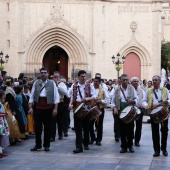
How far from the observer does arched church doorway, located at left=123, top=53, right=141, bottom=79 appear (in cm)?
4412

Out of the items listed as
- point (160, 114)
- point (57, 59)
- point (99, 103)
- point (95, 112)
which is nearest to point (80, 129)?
point (95, 112)

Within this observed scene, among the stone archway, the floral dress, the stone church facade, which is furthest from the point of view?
the stone archway

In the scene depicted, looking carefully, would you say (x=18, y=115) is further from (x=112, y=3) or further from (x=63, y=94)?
(x=112, y=3)

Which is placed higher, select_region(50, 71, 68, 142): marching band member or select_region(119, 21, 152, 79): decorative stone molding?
select_region(119, 21, 152, 79): decorative stone molding

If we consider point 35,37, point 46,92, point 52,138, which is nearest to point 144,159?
point 46,92

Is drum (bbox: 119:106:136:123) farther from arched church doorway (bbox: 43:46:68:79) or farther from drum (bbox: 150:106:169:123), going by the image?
arched church doorway (bbox: 43:46:68:79)

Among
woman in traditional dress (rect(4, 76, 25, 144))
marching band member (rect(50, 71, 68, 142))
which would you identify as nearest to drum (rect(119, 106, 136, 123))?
woman in traditional dress (rect(4, 76, 25, 144))

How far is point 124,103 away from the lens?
12734 millimetres

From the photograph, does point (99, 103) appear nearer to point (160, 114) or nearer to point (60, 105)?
point (60, 105)

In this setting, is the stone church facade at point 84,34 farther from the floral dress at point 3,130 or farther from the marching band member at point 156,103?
the marching band member at point 156,103

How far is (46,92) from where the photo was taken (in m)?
12.4

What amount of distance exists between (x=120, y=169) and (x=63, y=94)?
520 centimetres

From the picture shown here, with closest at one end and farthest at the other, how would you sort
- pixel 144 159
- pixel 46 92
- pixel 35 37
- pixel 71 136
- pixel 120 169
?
Result: 1. pixel 120 169
2. pixel 144 159
3. pixel 46 92
4. pixel 71 136
5. pixel 35 37

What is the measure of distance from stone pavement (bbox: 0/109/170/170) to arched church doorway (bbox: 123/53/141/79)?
98.9ft
